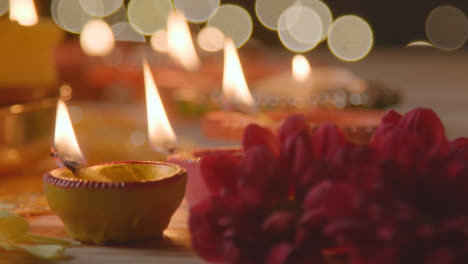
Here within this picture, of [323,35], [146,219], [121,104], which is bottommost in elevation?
[323,35]

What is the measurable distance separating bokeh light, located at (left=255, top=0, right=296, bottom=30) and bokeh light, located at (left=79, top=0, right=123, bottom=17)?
1.49m

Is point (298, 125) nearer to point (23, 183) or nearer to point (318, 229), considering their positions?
point (318, 229)

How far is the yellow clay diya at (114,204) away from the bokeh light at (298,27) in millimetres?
5409

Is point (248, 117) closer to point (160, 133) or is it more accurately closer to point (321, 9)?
point (160, 133)

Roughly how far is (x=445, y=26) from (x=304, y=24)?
1847 millimetres

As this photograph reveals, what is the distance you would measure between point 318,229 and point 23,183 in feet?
1.89

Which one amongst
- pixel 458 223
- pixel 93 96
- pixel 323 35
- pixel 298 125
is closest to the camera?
pixel 458 223

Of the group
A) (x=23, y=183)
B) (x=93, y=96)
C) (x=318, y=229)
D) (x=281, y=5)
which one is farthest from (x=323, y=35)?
(x=318, y=229)

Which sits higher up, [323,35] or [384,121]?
[384,121]

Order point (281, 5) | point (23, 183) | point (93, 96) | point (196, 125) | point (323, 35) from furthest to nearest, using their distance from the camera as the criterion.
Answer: point (281, 5)
point (323, 35)
point (93, 96)
point (196, 125)
point (23, 183)

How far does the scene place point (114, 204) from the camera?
552 mm

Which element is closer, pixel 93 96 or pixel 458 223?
pixel 458 223

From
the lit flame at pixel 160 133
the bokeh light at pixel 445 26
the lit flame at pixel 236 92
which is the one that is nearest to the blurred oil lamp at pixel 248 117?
the lit flame at pixel 236 92

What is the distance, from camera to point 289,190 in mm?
493
